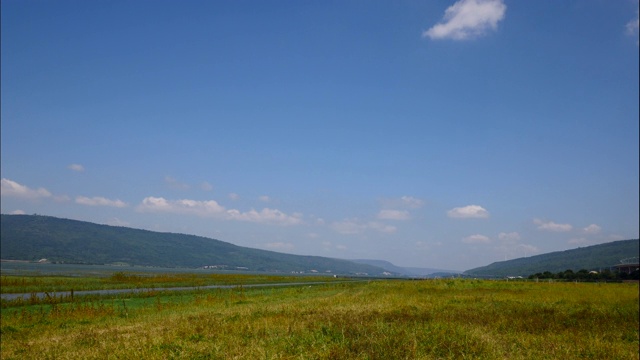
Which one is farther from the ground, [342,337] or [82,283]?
[342,337]

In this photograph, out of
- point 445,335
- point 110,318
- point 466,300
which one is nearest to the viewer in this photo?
point 445,335

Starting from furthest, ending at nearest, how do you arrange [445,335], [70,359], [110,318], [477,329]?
[110,318] < [477,329] < [445,335] < [70,359]

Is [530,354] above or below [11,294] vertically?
above

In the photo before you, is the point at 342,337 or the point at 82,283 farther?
the point at 82,283

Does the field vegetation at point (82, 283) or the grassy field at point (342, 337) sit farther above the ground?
the grassy field at point (342, 337)

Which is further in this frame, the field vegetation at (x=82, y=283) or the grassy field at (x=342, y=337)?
the field vegetation at (x=82, y=283)

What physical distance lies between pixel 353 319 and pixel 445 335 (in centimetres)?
579

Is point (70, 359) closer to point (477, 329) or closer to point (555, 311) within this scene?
point (477, 329)

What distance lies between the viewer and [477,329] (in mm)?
19078

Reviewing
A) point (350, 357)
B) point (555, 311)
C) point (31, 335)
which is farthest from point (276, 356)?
point (555, 311)

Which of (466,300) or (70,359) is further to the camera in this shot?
(466,300)

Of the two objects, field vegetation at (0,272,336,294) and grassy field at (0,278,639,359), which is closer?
grassy field at (0,278,639,359)

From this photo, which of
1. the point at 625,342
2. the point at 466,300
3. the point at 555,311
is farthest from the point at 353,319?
the point at 466,300

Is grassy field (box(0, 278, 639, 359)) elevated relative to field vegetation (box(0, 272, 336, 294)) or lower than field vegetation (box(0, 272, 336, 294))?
elevated
